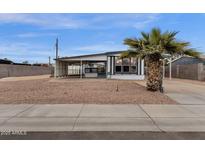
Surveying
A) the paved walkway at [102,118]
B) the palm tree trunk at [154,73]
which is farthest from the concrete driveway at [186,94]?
the paved walkway at [102,118]

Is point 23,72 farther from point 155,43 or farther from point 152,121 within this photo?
point 152,121

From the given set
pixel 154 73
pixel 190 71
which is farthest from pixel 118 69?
pixel 154 73

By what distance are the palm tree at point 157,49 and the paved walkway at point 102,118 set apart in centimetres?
562

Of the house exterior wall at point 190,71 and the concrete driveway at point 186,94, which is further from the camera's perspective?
the house exterior wall at point 190,71

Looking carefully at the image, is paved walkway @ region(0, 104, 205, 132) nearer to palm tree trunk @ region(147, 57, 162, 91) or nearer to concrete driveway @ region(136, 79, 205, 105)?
concrete driveway @ region(136, 79, 205, 105)

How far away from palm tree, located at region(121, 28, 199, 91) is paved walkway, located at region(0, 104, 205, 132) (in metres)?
5.62

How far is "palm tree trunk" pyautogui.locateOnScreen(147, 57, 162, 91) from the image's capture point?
18141mm

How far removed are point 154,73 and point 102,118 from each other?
30.2 feet

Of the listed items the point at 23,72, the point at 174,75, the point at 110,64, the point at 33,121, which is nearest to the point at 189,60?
the point at 174,75

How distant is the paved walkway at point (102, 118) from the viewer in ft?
27.5

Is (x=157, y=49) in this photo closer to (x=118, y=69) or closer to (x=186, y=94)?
(x=186, y=94)

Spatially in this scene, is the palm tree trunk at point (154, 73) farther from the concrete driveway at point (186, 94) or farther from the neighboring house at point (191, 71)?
the neighboring house at point (191, 71)

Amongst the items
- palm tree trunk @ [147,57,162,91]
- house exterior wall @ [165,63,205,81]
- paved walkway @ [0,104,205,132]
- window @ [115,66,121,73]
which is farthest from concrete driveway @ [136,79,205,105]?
house exterior wall @ [165,63,205,81]

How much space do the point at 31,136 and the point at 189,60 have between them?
47.7 m
